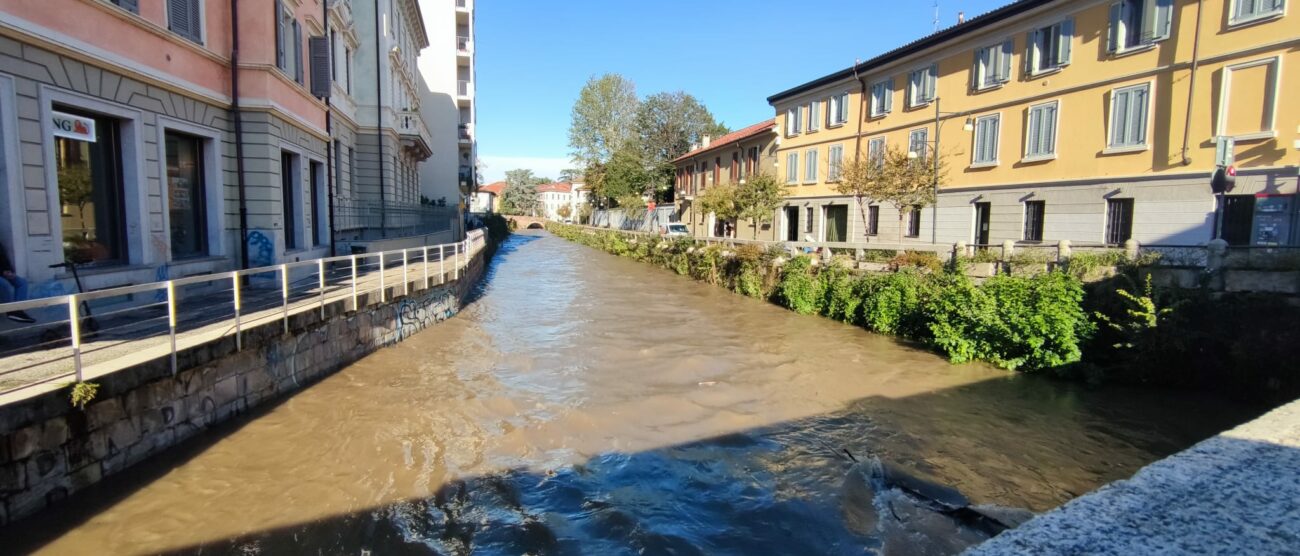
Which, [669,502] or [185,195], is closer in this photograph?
[669,502]

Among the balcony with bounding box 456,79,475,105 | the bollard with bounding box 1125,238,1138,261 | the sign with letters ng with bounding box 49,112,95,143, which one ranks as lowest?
the bollard with bounding box 1125,238,1138,261

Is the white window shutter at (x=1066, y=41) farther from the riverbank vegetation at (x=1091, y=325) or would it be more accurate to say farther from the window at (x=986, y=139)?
the riverbank vegetation at (x=1091, y=325)

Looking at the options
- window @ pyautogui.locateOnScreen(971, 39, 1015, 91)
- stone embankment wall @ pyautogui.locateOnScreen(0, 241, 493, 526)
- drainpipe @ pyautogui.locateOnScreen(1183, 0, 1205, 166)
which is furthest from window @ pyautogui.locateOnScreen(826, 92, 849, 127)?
stone embankment wall @ pyautogui.locateOnScreen(0, 241, 493, 526)

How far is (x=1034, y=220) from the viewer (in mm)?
19953

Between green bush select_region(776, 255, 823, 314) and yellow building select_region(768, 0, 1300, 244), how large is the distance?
8393mm

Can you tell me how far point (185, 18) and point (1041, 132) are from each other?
2203cm

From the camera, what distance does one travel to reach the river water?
4996 millimetres

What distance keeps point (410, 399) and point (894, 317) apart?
9914 mm

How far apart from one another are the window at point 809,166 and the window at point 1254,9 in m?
17.0

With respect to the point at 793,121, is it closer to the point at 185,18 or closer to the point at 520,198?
the point at 185,18

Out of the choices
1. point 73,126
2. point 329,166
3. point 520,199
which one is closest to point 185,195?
point 73,126

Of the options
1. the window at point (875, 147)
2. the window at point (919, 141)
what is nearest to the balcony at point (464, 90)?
the window at point (875, 147)

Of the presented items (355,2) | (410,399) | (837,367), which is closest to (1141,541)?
(410,399)

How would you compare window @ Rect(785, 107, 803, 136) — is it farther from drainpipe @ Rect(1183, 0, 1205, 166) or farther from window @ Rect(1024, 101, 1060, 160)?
drainpipe @ Rect(1183, 0, 1205, 166)
